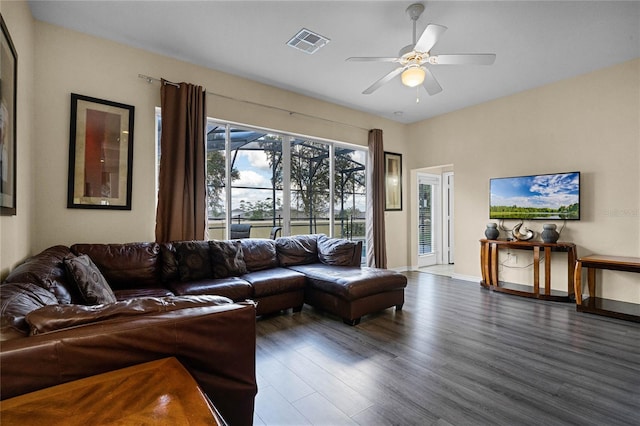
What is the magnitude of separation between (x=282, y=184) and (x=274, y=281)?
6.04 feet

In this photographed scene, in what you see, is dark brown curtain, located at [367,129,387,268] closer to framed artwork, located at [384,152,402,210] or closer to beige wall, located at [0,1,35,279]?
framed artwork, located at [384,152,402,210]

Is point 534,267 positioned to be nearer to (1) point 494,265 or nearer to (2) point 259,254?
(1) point 494,265

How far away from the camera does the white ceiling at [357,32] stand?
9.23ft

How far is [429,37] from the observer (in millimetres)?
2506

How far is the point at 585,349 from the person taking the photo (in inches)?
105

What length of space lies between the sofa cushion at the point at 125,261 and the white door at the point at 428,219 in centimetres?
531

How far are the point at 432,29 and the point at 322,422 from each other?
2.86 m

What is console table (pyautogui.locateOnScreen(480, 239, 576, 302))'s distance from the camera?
4102 mm

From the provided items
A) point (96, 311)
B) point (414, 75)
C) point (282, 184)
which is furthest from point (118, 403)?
point (282, 184)

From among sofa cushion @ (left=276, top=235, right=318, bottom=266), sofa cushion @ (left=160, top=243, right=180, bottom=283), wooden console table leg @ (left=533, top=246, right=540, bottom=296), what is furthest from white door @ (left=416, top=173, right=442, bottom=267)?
sofa cushion @ (left=160, top=243, right=180, bottom=283)

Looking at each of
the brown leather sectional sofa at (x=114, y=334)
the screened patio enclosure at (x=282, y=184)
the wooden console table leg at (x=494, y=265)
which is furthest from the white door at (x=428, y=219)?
the brown leather sectional sofa at (x=114, y=334)

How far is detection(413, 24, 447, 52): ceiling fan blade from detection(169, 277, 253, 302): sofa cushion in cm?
284

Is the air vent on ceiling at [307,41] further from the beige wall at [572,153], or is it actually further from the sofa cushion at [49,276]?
the beige wall at [572,153]

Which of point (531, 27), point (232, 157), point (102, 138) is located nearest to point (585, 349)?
point (531, 27)
